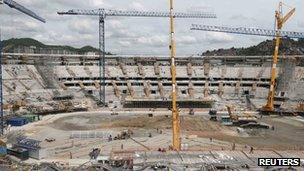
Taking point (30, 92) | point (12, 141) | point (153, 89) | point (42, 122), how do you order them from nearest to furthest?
1. point (12, 141)
2. point (42, 122)
3. point (30, 92)
4. point (153, 89)

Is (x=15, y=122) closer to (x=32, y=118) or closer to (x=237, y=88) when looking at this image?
(x=32, y=118)

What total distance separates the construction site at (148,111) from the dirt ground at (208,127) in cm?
16

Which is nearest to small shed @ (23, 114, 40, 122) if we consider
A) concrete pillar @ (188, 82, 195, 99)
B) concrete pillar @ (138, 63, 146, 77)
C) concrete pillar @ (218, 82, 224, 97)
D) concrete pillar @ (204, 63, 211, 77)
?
concrete pillar @ (188, 82, 195, 99)

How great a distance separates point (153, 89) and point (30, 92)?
28.2 meters

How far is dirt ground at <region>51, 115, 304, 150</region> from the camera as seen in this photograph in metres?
59.8

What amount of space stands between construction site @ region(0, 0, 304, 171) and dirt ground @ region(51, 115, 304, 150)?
159 mm

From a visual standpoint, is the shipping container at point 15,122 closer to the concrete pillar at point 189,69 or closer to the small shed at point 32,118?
the small shed at point 32,118

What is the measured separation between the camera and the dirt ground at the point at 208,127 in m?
59.8

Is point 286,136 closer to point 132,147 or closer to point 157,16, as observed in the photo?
point 132,147

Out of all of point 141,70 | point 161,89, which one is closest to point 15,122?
point 161,89

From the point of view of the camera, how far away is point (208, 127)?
7069cm

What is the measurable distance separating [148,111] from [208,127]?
2130cm

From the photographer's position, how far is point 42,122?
75.5m

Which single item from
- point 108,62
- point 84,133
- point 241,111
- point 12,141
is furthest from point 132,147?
point 108,62
